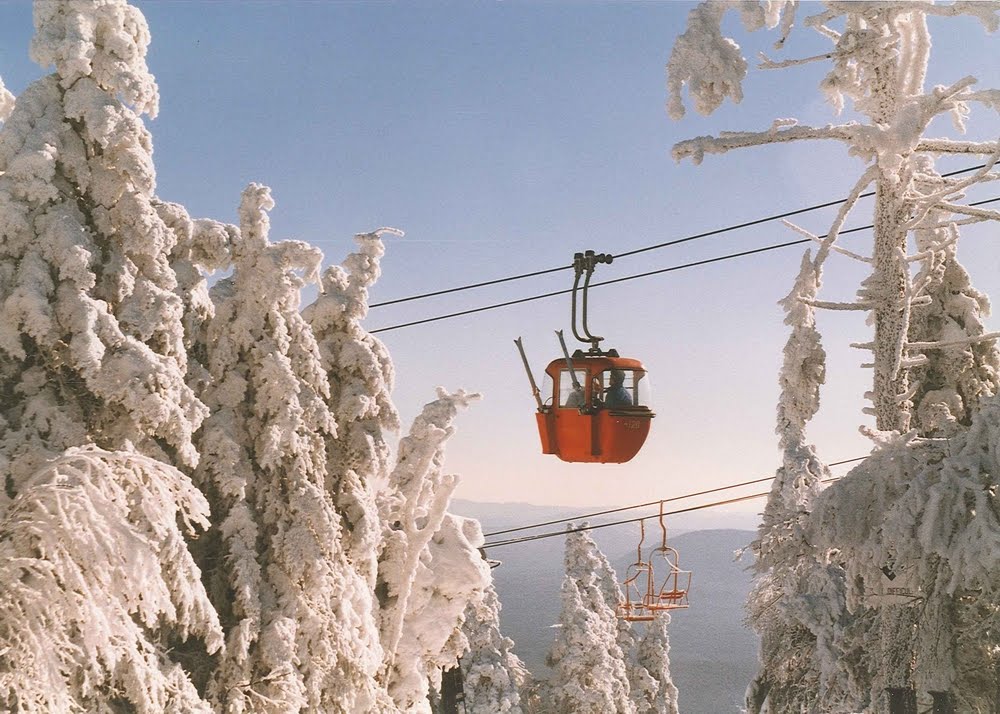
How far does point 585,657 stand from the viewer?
2992 centimetres

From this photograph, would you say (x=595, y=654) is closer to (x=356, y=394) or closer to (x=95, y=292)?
(x=356, y=394)

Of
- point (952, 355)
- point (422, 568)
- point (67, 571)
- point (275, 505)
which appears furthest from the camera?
point (422, 568)

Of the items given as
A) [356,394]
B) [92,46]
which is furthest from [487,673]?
[92,46]

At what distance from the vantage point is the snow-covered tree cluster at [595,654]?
2973 centimetres

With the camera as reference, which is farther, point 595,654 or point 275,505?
point 595,654

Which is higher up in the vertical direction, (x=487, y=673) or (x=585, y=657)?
(x=585, y=657)

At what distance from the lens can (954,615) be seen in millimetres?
10172

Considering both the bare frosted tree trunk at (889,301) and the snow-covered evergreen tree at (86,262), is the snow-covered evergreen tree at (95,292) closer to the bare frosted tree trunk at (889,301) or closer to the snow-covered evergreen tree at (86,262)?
the snow-covered evergreen tree at (86,262)

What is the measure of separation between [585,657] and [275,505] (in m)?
20.5

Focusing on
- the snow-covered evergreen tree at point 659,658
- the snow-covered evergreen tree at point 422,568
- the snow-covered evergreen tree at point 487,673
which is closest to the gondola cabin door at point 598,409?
the snow-covered evergreen tree at point 422,568

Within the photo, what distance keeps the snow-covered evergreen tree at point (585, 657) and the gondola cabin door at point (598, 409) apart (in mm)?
20570

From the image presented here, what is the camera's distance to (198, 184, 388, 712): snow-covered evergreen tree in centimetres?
1130

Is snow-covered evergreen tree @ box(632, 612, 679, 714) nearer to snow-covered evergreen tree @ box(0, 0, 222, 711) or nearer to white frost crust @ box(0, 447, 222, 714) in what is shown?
snow-covered evergreen tree @ box(0, 0, 222, 711)

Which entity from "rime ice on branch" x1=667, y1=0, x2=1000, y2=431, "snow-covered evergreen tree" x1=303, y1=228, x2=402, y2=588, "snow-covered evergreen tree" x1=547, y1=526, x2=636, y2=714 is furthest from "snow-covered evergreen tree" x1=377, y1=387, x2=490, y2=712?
"snow-covered evergreen tree" x1=547, y1=526, x2=636, y2=714
